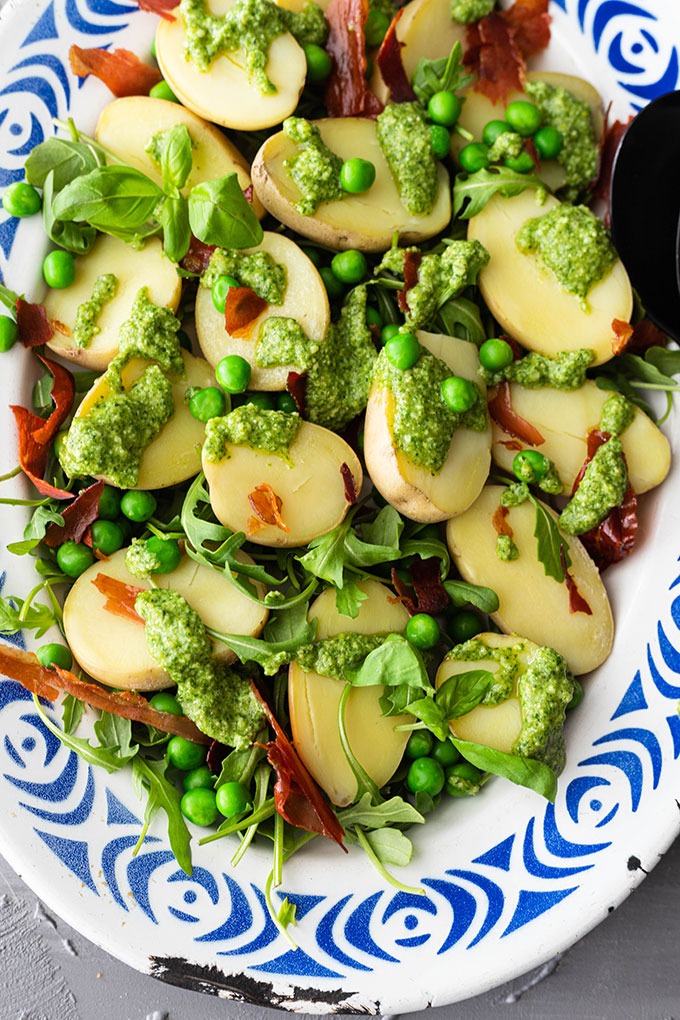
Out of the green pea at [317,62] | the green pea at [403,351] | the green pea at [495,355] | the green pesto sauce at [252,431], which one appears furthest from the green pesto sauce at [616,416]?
the green pea at [317,62]

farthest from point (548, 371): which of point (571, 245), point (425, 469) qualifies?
point (425, 469)

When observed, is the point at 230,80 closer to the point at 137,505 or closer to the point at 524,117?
the point at 524,117

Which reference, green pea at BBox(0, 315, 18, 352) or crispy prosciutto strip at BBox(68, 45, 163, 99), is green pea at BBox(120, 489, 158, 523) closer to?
green pea at BBox(0, 315, 18, 352)

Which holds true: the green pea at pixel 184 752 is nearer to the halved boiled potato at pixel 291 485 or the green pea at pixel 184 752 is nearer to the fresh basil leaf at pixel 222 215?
the halved boiled potato at pixel 291 485

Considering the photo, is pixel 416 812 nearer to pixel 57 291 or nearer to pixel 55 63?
pixel 57 291

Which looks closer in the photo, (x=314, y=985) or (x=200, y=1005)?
(x=314, y=985)

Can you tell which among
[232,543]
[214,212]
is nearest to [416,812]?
[232,543]
